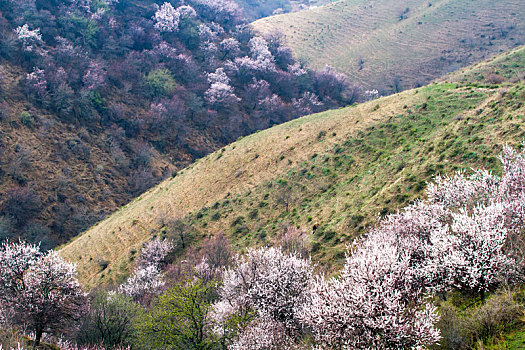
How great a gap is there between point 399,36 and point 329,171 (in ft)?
266

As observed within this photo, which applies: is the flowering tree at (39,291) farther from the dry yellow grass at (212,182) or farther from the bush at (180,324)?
the dry yellow grass at (212,182)

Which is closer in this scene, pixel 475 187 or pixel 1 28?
pixel 475 187

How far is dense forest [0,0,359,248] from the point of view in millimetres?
49938

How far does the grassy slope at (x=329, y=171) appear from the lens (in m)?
23.6

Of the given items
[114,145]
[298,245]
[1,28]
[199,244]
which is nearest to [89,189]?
[114,145]

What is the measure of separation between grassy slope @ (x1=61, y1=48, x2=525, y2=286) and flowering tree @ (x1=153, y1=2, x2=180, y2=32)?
170 feet

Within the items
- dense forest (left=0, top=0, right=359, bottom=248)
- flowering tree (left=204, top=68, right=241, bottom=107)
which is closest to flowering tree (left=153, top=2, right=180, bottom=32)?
dense forest (left=0, top=0, right=359, bottom=248)

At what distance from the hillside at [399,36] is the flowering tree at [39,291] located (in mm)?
81583

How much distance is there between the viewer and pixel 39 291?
2038 cm

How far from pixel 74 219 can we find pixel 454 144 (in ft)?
159

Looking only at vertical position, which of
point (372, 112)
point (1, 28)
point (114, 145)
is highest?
point (1, 28)

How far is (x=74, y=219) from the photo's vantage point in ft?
161

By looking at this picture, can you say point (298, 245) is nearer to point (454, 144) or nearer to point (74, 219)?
point (454, 144)

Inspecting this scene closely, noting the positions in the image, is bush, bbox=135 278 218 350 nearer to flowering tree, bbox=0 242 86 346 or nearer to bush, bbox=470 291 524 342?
flowering tree, bbox=0 242 86 346
